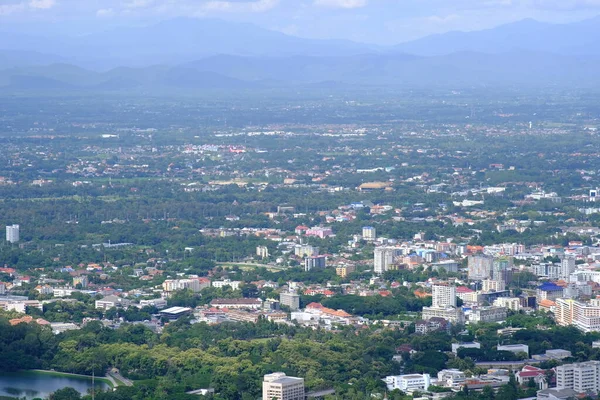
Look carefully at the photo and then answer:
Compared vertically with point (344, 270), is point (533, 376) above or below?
above

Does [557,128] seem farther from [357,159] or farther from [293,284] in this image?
[293,284]

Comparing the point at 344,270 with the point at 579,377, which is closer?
the point at 579,377

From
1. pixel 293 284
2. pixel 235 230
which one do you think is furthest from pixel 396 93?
pixel 293 284

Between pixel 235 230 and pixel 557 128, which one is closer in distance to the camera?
pixel 235 230

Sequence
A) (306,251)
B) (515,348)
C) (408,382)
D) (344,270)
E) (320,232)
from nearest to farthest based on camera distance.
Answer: (408,382), (515,348), (344,270), (306,251), (320,232)

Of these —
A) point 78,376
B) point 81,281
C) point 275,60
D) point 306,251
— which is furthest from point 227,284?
point 275,60

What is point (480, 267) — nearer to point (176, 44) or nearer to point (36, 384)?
point (36, 384)

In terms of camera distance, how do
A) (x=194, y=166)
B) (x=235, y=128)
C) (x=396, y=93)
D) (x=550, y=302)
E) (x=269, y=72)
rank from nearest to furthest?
(x=550, y=302), (x=194, y=166), (x=235, y=128), (x=396, y=93), (x=269, y=72)
